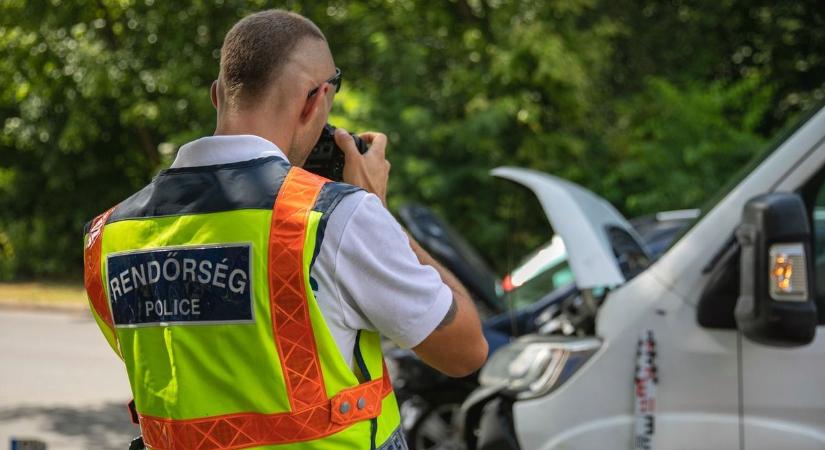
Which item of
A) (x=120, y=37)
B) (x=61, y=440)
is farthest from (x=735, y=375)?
(x=120, y=37)

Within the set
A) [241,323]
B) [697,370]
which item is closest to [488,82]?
[697,370]

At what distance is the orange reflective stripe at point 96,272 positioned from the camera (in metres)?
2.02

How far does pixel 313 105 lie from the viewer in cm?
193

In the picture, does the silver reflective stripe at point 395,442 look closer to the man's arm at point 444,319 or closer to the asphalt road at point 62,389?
the man's arm at point 444,319

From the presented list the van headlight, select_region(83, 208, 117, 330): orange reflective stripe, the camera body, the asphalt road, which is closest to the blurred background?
the asphalt road

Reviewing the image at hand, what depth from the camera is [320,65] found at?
1.92 metres

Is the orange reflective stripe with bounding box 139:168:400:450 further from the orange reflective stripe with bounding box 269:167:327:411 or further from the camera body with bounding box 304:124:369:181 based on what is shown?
the camera body with bounding box 304:124:369:181

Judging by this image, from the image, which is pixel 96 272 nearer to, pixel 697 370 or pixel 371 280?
pixel 371 280

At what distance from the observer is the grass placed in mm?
16420

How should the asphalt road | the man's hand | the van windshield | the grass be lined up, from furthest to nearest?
the grass < the asphalt road < the van windshield < the man's hand

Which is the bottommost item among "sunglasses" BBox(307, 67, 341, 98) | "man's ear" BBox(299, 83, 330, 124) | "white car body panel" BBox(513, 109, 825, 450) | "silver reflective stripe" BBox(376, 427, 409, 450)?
"white car body panel" BBox(513, 109, 825, 450)

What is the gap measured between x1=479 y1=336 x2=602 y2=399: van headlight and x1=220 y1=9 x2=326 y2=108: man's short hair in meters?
1.54

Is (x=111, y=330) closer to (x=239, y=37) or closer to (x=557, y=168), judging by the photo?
(x=239, y=37)

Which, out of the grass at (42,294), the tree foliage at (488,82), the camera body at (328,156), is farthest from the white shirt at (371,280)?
the grass at (42,294)
